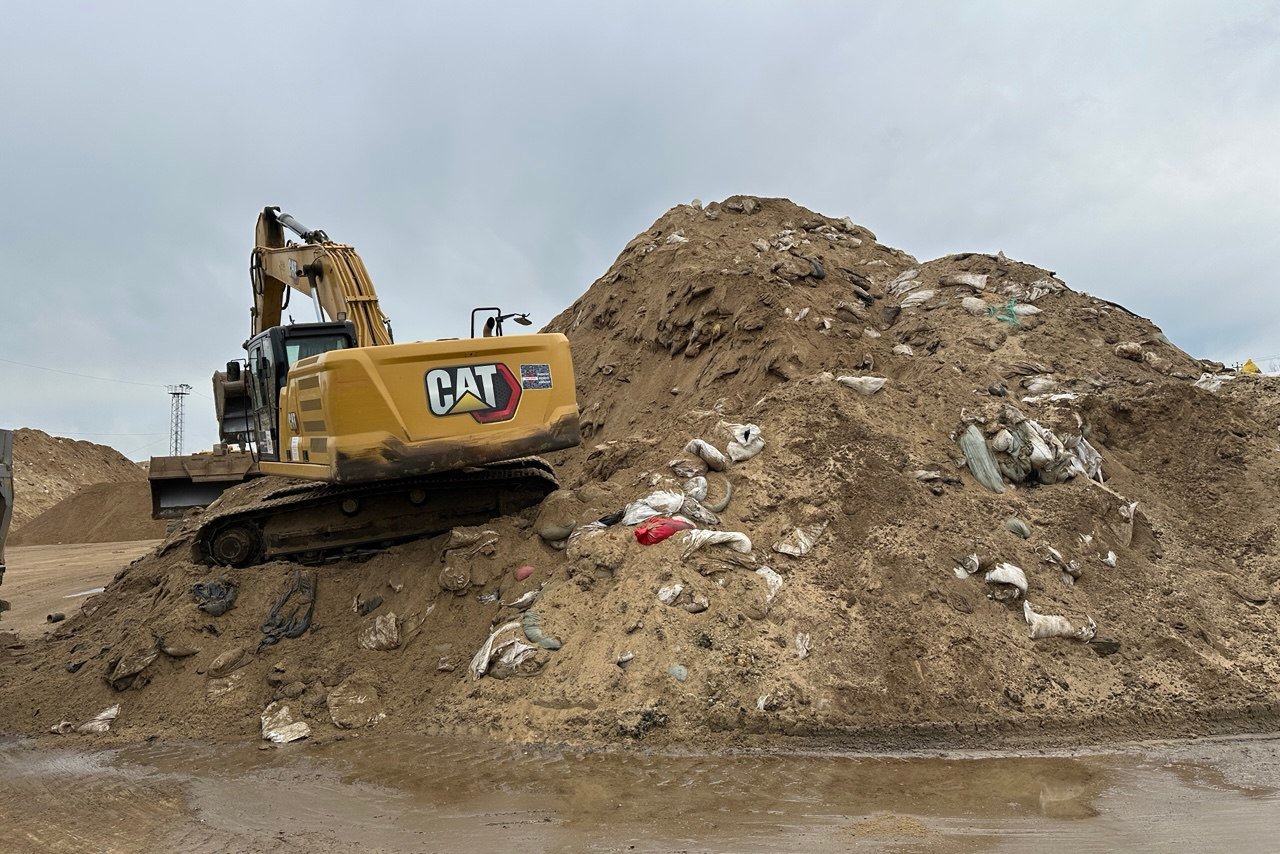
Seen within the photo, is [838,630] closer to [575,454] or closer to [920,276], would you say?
[575,454]

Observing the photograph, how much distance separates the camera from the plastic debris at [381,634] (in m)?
6.05

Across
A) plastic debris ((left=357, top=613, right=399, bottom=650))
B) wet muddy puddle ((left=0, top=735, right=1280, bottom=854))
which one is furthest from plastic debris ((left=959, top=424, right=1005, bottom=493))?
plastic debris ((left=357, top=613, right=399, bottom=650))

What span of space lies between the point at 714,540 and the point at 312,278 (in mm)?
4817

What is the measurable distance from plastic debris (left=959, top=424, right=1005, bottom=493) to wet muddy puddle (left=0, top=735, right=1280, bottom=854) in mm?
2443

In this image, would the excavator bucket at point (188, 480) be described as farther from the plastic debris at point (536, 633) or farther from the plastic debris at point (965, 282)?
the plastic debris at point (965, 282)

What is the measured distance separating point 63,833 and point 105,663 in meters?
2.43

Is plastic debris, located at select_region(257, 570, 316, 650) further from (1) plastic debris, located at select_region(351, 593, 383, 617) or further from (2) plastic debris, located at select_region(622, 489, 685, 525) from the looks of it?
(2) plastic debris, located at select_region(622, 489, 685, 525)

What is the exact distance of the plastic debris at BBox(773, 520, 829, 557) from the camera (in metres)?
6.04

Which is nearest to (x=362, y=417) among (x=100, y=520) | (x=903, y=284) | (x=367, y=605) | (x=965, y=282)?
(x=367, y=605)

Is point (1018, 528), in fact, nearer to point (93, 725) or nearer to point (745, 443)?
point (745, 443)

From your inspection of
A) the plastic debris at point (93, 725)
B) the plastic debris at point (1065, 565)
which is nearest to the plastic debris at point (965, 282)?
the plastic debris at point (1065, 565)

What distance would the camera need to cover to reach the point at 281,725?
5.47 m

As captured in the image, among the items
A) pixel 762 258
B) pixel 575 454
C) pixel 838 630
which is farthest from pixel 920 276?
pixel 838 630

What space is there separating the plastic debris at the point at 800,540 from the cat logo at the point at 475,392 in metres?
2.27
